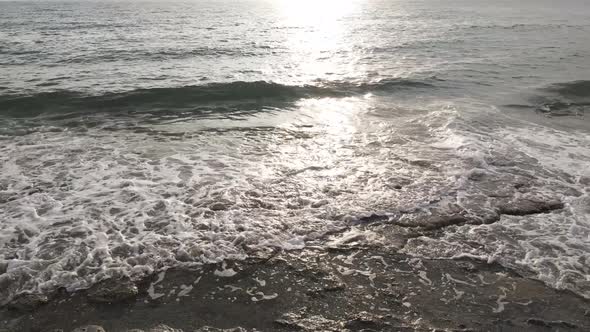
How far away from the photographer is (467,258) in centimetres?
528

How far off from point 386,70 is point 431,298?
48.8ft

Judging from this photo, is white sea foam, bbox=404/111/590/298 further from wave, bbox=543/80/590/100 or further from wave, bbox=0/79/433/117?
wave, bbox=0/79/433/117

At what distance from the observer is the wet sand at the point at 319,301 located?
4250 mm

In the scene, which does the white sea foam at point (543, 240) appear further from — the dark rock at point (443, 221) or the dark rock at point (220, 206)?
the dark rock at point (220, 206)

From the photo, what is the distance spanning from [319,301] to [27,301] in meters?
3.15

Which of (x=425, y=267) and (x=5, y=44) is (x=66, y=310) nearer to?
(x=425, y=267)

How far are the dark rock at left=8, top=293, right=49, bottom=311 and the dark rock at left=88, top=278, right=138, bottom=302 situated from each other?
48 centimetres

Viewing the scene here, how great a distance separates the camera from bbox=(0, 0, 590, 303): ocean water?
5539 mm

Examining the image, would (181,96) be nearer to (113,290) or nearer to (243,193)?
(243,193)

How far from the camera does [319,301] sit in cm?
457

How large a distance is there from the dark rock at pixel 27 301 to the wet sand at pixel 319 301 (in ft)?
0.04

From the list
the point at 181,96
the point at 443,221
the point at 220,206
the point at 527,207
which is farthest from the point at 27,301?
the point at 181,96

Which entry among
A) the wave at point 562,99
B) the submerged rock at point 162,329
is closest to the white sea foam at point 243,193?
the submerged rock at point 162,329

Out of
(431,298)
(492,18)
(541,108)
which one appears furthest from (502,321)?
(492,18)
